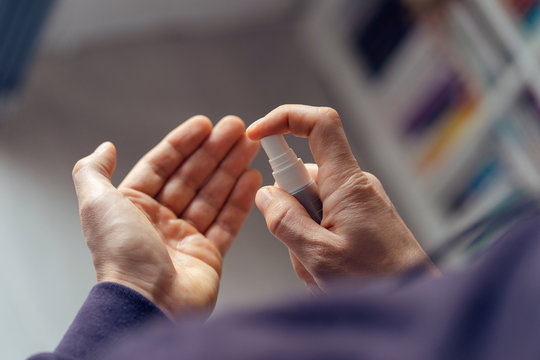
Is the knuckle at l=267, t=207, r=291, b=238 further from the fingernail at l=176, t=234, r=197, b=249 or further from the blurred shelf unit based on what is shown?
the blurred shelf unit

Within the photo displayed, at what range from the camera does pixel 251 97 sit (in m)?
1.58

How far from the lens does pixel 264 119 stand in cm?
54

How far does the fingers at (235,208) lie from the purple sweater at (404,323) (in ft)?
1.29

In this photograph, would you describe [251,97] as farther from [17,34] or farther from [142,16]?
[17,34]

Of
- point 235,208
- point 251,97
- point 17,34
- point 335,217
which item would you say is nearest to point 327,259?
point 335,217

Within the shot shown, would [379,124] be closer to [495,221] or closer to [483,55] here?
[483,55]

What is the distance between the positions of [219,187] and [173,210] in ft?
0.22

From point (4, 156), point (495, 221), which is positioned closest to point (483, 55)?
point (495, 221)

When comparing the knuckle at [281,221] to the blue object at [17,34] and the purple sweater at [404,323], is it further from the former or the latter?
the blue object at [17,34]

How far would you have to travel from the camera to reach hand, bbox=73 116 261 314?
1.75 ft

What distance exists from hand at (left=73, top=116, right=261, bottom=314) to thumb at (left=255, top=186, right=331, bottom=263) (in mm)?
120

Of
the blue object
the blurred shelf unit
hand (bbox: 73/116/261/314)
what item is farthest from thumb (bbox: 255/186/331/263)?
the blurred shelf unit

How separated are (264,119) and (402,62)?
124 centimetres

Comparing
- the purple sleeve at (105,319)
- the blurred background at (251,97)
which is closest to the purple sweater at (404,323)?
the purple sleeve at (105,319)
